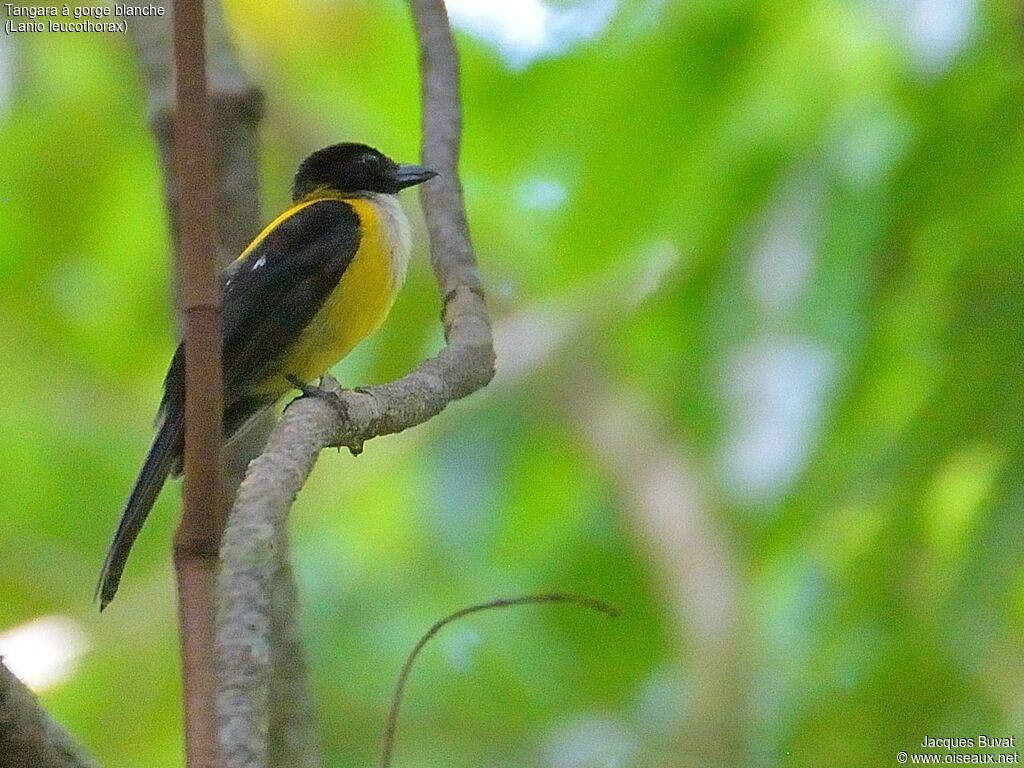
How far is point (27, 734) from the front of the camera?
2098 millimetres

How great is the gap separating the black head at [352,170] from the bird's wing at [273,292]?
37 centimetres

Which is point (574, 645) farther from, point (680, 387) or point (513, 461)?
point (680, 387)

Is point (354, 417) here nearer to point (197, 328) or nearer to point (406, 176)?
point (197, 328)

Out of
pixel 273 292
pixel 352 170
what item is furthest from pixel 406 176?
pixel 273 292

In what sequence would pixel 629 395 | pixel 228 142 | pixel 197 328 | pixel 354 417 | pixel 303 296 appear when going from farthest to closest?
pixel 629 395 < pixel 303 296 < pixel 228 142 < pixel 354 417 < pixel 197 328

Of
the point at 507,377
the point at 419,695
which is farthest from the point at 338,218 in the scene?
the point at 419,695

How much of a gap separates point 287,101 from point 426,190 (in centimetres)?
211

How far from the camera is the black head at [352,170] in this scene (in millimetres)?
4402

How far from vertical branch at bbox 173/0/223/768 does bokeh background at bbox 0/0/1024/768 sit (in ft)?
4.17

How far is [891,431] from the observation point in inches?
119

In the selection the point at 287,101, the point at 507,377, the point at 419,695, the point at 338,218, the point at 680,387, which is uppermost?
the point at 287,101

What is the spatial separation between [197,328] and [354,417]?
0.51 metres

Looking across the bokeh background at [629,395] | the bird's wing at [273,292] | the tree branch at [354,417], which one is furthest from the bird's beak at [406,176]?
the tree branch at [354,417]

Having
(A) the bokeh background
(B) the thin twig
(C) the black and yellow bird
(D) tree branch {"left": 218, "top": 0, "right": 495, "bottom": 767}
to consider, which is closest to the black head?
(C) the black and yellow bird
